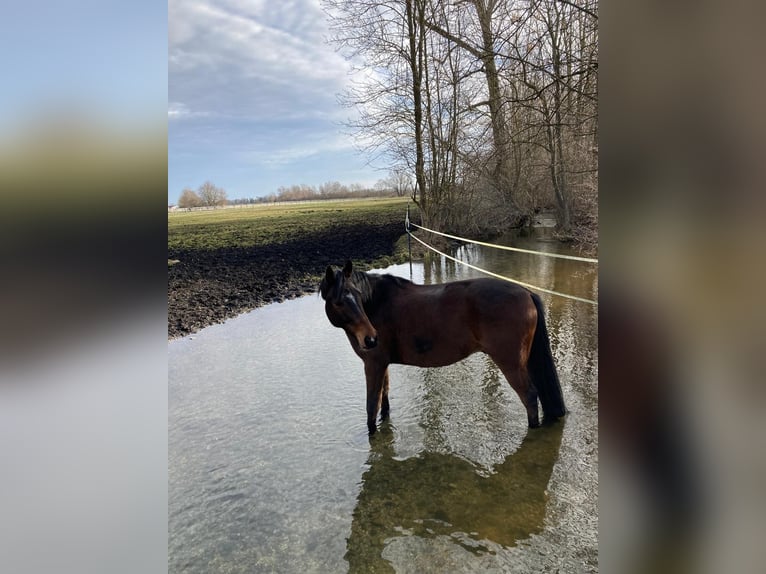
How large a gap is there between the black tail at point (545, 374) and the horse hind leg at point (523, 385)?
0.09 m

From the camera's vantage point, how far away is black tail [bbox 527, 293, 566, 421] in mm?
2967

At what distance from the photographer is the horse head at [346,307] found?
8.77 ft

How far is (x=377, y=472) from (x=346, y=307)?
102 centimetres

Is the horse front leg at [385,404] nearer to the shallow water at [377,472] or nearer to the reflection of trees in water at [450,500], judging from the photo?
the shallow water at [377,472]

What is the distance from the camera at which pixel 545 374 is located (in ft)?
9.89
